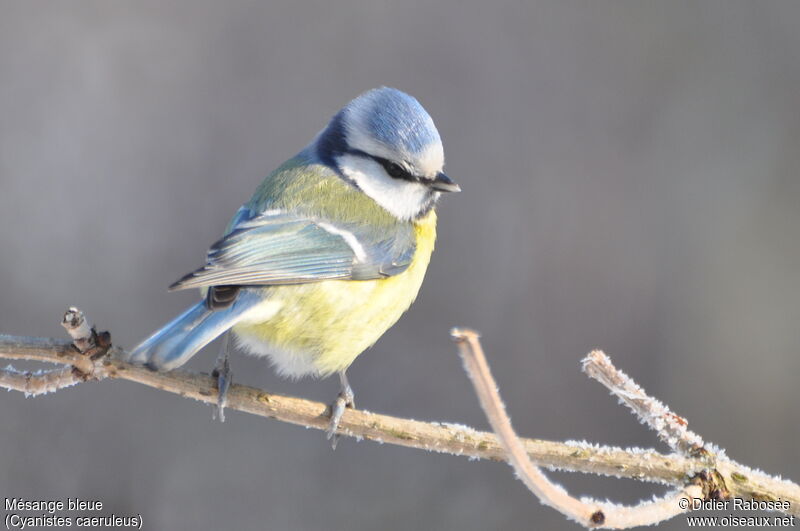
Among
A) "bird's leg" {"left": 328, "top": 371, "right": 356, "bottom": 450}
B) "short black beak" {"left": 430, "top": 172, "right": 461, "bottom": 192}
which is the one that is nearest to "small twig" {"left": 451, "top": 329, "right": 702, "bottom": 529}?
"bird's leg" {"left": 328, "top": 371, "right": 356, "bottom": 450}

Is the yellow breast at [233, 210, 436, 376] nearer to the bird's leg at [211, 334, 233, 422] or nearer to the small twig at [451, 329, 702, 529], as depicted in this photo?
the bird's leg at [211, 334, 233, 422]

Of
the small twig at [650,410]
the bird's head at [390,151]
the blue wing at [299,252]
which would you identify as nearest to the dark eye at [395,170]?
the bird's head at [390,151]

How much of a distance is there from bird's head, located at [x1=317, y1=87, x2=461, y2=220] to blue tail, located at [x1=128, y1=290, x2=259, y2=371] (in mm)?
→ 487

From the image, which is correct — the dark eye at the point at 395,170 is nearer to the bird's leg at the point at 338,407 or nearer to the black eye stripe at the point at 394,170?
the black eye stripe at the point at 394,170

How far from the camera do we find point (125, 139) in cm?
323

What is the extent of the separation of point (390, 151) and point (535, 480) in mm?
931

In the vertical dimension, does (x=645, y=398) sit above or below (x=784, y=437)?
below

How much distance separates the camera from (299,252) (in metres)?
1.89

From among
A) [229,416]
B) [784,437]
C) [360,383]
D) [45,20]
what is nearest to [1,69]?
[45,20]

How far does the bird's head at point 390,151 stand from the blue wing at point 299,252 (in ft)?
0.28

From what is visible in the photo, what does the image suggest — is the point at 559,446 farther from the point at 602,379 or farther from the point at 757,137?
the point at 757,137

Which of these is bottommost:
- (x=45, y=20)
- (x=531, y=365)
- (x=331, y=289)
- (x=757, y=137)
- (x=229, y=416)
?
(x=229, y=416)

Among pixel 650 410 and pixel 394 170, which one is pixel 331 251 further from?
pixel 650 410

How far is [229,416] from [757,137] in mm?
2047
